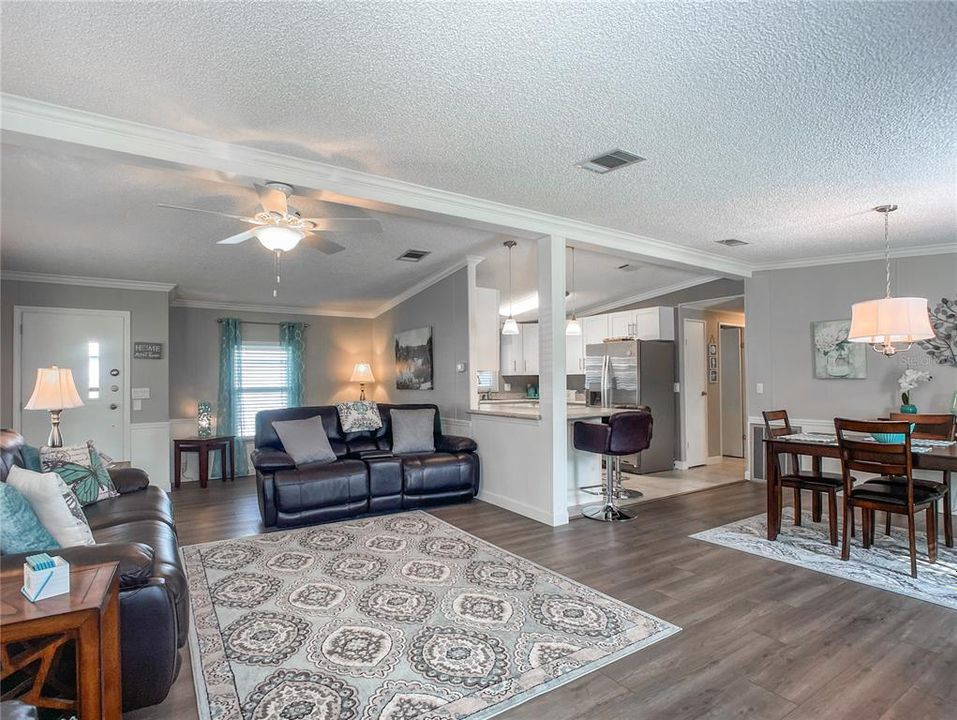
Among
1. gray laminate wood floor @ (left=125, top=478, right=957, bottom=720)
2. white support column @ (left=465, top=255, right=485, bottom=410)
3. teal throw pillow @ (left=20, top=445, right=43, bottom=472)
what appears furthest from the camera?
white support column @ (left=465, top=255, right=485, bottom=410)

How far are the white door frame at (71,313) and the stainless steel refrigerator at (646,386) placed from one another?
565cm

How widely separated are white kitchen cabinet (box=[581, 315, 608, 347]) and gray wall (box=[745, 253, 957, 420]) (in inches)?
80.2

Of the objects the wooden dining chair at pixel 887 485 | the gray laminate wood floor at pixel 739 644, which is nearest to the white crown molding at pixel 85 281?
the gray laminate wood floor at pixel 739 644

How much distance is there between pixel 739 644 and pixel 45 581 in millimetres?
2728

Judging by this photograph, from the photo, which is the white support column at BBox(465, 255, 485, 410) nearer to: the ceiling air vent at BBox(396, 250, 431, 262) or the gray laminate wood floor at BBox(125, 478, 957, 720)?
the ceiling air vent at BBox(396, 250, 431, 262)

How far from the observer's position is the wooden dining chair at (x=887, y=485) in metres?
3.16

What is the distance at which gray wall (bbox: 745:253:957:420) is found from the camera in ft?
16.2

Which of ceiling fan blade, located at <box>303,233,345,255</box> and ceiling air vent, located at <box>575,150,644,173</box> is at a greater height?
ceiling air vent, located at <box>575,150,644,173</box>

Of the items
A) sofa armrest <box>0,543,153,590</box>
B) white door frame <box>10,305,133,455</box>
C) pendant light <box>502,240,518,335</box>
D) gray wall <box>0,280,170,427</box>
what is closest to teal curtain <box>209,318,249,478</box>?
gray wall <box>0,280,170,427</box>

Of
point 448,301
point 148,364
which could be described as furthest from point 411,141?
point 148,364

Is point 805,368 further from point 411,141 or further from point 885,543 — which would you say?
point 411,141

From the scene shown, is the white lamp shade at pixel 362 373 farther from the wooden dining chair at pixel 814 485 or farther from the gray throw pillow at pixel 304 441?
the wooden dining chair at pixel 814 485

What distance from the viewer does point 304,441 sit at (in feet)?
16.4

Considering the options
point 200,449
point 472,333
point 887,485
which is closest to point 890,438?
point 887,485
